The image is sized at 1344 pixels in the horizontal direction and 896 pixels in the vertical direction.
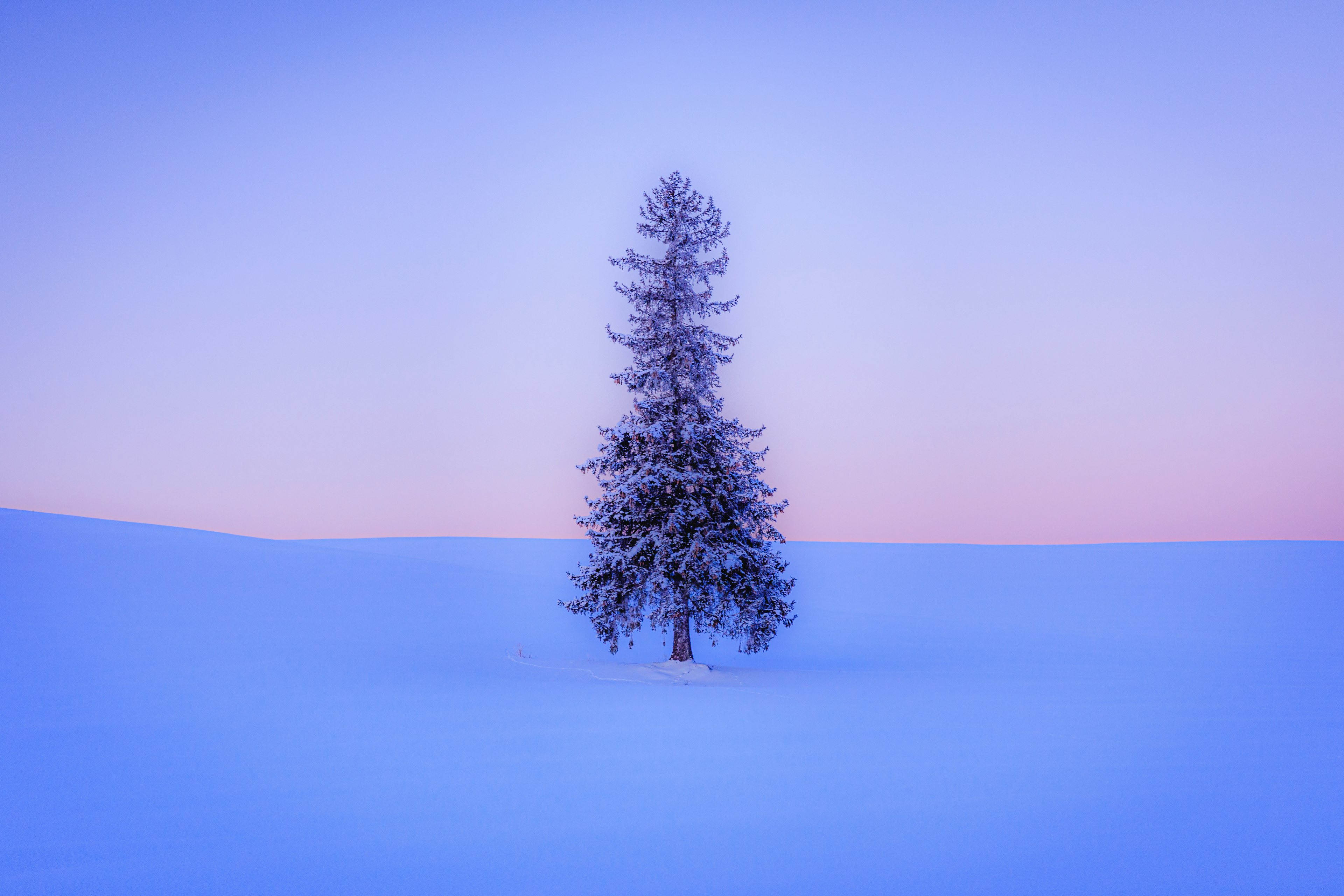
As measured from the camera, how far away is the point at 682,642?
714 inches

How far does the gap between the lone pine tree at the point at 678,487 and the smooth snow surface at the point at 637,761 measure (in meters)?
1.56

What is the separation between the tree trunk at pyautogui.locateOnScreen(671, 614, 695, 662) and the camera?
17.9 meters

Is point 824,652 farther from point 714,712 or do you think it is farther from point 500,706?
point 500,706

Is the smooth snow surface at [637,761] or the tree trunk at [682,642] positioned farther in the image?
the tree trunk at [682,642]

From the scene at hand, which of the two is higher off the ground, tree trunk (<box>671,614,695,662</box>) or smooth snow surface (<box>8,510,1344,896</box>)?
tree trunk (<box>671,614,695,662</box>)

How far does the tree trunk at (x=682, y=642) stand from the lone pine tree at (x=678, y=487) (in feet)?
0.17

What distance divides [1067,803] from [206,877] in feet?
27.2

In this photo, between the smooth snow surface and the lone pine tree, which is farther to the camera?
the lone pine tree

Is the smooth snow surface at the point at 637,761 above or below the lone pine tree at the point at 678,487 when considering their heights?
below

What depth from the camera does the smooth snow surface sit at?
6.50 m

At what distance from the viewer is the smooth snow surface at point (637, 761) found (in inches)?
256

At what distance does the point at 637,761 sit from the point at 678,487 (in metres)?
8.87

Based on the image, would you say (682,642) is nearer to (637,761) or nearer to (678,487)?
(678,487)

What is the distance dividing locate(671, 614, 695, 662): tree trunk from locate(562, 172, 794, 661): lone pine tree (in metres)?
0.05
